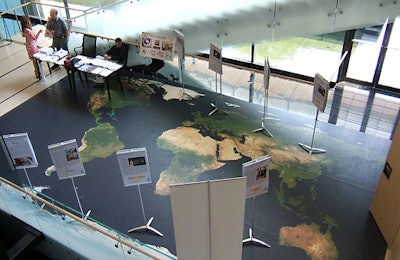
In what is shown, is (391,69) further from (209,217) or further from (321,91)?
(209,217)

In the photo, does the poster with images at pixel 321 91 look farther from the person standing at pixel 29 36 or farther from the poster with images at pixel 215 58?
the person standing at pixel 29 36

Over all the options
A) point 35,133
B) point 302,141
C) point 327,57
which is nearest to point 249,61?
point 327,57

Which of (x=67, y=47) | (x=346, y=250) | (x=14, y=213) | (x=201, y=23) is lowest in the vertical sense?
(x=346, y=250)

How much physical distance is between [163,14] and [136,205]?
4516 mm

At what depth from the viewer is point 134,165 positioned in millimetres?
5172

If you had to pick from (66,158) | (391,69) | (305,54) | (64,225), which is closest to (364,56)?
(391,69)

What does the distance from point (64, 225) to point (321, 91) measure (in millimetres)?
4197

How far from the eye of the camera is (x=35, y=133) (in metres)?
7.91

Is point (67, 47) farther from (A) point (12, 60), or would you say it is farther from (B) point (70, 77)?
(A) point (12, 60)

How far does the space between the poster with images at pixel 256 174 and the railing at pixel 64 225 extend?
128 centimetres

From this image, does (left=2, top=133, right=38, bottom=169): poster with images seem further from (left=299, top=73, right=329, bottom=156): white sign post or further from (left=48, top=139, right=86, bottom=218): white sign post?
(left=299, top=73, right=329, bottom=156): white sign post

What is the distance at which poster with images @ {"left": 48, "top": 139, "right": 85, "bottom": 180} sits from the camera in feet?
17.0

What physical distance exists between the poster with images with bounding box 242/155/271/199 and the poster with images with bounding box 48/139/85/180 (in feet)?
7.24

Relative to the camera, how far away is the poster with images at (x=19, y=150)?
17.5 ft
